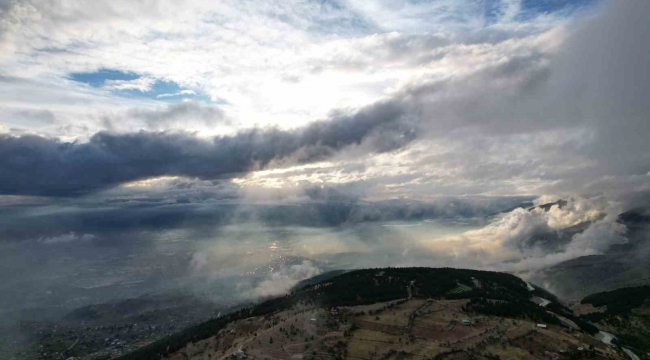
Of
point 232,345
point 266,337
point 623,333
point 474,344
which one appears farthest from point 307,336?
point 623,333

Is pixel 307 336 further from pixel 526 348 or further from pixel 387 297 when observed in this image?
pixel 526 348

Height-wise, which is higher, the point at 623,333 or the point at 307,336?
the point at 307,336

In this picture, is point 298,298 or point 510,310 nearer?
point 510,310

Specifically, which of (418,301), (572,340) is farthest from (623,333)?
(418,301)

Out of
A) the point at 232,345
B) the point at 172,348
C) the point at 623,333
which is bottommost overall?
the point at 623,333

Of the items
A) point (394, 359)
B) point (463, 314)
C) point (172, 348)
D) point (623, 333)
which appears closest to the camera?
point (394, 359)

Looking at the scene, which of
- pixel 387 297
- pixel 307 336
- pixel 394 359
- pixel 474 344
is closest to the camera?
pixel 394 359

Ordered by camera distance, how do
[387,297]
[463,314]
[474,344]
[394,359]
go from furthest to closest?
1. [387,297]
2. [463,314]
3. [474,344]
4. [394,359]

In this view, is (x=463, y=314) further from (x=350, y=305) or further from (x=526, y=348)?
(x=350, y=305)

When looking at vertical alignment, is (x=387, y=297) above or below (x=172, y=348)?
above
